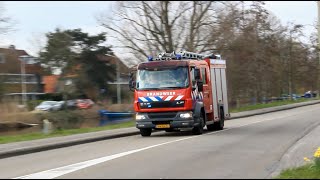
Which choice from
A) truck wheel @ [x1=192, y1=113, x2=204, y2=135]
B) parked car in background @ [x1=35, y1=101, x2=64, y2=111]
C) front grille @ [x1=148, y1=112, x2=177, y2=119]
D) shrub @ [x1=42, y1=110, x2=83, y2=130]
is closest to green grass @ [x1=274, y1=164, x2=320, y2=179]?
front grille @ [x1=148, y1=112, x2=177, y2=119]

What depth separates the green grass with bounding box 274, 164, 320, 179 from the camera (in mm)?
9383

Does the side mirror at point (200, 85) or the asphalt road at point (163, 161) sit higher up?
the side mirror at point (200, 85)

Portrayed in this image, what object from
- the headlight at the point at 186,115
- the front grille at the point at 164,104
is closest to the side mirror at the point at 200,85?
the front grille at the point at 164,104

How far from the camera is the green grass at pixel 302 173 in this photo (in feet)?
30.8

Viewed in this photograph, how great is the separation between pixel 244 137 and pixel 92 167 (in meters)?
8.91

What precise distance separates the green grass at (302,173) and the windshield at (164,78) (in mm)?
9631

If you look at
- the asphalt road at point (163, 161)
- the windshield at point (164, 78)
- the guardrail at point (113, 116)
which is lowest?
the guardrail at point (113, 116)

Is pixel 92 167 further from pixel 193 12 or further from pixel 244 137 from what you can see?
pixel 193 12

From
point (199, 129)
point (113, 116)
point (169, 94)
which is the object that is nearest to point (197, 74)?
point (169, 94)

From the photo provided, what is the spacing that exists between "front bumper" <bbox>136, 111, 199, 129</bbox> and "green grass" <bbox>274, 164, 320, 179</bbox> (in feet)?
30.3

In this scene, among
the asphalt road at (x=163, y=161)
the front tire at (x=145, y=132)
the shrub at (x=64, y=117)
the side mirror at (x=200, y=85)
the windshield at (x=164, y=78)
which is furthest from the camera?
the shrub at (x=64, y=117)

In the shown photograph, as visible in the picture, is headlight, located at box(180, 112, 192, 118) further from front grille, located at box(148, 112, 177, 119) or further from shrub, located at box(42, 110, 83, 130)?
shrub, located at box(42, 110, 83, 130)

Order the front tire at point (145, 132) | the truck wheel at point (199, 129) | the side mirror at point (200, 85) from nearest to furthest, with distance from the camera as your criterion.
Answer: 1. the side mirror at point (200, 85)
2. the truck wheel at point (199, 129)
3. the front tire at point (145, 132)

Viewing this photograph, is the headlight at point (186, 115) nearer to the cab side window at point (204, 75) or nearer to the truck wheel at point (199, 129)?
the truck wheel at point (199, 129)
